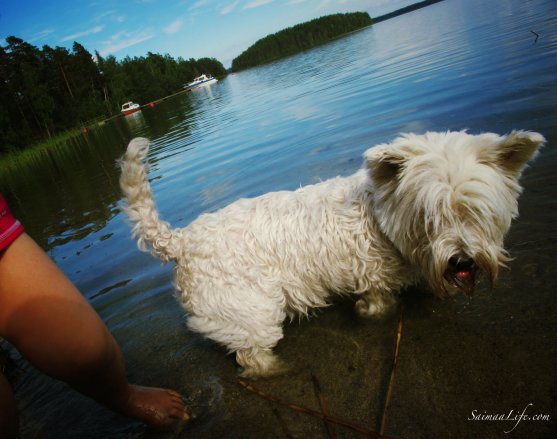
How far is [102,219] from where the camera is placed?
29.4 feet

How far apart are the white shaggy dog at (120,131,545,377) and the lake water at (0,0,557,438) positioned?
0.86m

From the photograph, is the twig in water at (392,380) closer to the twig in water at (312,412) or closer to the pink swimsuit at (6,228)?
the twig in water at (312,412)

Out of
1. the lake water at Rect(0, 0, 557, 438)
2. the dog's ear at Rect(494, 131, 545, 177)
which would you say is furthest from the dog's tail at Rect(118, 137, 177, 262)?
the dog's ear at Rect(494, 131, 545, 177)

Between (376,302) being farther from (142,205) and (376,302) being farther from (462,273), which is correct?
(142,205)

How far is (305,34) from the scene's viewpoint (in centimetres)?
16975

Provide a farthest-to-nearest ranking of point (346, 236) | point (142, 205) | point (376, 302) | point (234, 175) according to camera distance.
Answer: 1. point (234, 175)
2. point (376, 302)
3. point (346, 236)
4. point (142, 205)

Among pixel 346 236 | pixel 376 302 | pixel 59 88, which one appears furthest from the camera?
pixel 59 88

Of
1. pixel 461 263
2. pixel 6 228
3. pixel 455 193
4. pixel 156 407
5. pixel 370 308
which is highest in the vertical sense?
pixel 6 228

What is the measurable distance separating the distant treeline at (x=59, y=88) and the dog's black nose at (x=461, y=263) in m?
61.4

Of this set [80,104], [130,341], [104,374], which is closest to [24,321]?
[104,374]

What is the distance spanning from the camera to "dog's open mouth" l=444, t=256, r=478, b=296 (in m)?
2.45

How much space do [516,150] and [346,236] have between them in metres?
1.40

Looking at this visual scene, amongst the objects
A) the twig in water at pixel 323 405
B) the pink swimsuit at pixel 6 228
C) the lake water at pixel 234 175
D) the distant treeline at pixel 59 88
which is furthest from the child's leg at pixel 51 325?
the distant treeline at pixel 59 88

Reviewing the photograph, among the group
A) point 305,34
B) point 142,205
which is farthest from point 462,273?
point 305,34
